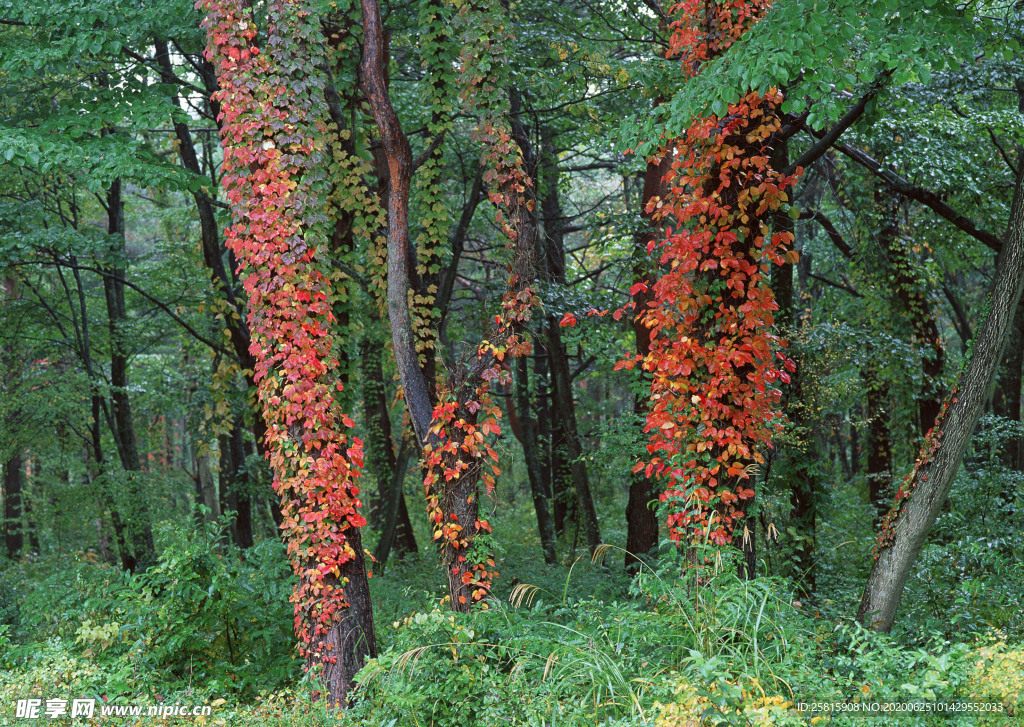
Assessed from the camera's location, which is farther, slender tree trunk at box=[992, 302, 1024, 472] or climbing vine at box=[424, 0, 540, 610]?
slender tree trunk at box=[992, 302, 1024, 472]

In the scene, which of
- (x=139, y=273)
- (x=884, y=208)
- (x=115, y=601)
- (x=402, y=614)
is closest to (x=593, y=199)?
(x=884, y=208)

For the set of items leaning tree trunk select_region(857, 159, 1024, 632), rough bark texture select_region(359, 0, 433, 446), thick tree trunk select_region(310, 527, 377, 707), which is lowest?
thick tree trunk select_region(310, 527, 377, 707)

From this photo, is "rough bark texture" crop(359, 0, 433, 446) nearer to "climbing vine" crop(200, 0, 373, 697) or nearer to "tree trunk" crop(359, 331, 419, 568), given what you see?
"climbing vine" crop(200, 0, 373, 697)

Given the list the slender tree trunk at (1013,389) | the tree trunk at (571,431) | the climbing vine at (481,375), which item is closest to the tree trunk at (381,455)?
the tree trunk at (571,431)

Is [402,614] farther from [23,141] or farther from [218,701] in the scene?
[23,141]

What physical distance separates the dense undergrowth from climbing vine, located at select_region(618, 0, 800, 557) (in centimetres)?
93

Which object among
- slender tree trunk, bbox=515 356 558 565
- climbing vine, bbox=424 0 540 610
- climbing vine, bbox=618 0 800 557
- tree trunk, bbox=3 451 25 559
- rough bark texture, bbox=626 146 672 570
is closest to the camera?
climbing vine, bbox=618 0 800 557

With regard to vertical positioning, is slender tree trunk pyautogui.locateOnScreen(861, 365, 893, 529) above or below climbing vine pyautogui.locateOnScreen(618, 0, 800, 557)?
below

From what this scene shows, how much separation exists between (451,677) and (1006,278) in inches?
189

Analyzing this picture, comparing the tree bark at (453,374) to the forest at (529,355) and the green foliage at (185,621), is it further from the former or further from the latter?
the green foliage at (185,621)

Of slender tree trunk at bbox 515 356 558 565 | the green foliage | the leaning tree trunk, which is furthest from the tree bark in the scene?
slender tree trunk at bbox 515 356 558 565

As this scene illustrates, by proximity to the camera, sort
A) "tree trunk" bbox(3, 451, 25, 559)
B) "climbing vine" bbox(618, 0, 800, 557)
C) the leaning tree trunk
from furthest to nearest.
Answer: "tree trunk" bbox(3, 451, 25, 559) → "climbing vine" bbox(618, 0, 800, 557) → the leaning tree trunk

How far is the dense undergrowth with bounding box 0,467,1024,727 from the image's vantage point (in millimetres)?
3725

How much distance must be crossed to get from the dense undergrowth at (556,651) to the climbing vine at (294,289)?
711 mm
